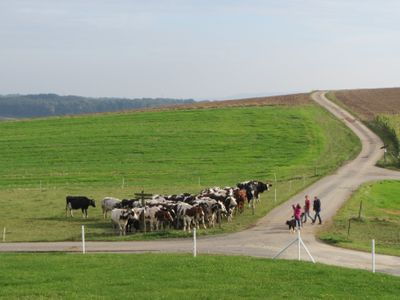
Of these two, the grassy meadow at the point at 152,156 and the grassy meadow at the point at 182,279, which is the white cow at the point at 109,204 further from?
the grassy meadow at the point at 182,279

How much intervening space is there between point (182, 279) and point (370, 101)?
96625mm

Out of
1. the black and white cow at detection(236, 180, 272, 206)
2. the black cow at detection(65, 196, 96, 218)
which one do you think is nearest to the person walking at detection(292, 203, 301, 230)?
the black and white cow at detection(236, 180, 272, 206)

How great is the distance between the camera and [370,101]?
111 m

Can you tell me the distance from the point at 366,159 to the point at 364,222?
103ft

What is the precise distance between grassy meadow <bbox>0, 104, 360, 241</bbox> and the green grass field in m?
4.83

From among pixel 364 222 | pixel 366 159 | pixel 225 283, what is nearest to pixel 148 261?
pixel 225 283

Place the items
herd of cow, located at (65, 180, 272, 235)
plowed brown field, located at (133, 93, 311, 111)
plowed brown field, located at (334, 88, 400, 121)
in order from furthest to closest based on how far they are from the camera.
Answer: plowed brown field, located at (133, 93, 311, 111)
plowed brown field, located at (334, 88, 400, 121)
herd of cow, located at (65, 180, 272, 235)

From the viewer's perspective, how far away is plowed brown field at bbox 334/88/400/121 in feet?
319

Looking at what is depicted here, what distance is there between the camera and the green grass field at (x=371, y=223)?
97.8ft

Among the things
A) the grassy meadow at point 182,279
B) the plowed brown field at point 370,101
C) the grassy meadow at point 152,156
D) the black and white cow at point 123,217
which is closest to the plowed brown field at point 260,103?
the grassy meadow at point 152,156

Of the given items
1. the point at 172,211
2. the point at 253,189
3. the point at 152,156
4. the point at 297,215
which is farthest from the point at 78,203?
the point at 152,156

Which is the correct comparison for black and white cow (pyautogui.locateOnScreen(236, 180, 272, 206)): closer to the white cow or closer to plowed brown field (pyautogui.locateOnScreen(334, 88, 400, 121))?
the white cow

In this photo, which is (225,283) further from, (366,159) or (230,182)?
(366,159)

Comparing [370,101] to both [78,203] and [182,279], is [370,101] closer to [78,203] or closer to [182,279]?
[78,203]
